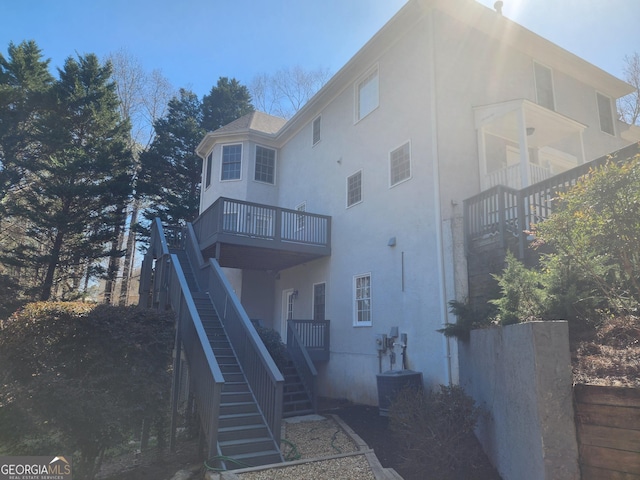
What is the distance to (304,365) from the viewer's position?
9.62 m

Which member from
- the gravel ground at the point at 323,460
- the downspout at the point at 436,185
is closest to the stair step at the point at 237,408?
the gravel ground at the point at 323,460

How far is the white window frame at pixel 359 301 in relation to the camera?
1070 cm

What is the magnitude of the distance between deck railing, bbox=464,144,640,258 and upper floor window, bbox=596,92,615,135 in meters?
8.48

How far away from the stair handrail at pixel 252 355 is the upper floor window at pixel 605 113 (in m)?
12.8

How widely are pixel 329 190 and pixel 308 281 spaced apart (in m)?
2.98

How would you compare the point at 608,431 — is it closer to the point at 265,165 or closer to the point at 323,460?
the point at 323,460

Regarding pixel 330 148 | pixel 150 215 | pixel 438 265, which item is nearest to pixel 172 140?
pixel 150 215

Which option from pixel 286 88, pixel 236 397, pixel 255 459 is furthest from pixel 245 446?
pixel 286 88

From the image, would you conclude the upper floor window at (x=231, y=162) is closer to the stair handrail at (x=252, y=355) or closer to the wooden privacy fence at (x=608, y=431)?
the stair handrail at (x=252, y=355)

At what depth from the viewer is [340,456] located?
5.55 m

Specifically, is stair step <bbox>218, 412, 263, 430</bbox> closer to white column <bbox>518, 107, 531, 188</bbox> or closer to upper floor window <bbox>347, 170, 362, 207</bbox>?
white column <bbox>518, 107, 531, 188</bbox>

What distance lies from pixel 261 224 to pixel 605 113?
11629mm

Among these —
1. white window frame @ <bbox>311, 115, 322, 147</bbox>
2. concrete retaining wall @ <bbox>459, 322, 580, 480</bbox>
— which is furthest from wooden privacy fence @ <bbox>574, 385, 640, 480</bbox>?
white window frame @ <bbox>311, 115, 322, 147</bbox>

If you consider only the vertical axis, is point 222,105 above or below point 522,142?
above
